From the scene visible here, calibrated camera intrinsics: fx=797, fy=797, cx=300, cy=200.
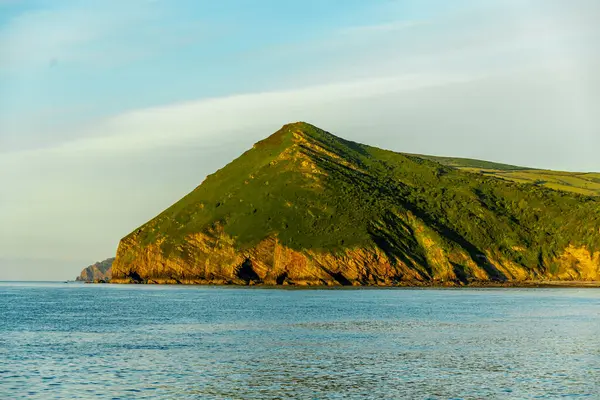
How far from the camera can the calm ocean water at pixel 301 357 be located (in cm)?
4459

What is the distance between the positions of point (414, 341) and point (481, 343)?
588 cm

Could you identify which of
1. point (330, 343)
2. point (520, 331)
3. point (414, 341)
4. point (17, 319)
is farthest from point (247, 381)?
point (17, 319)

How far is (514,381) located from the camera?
4769 centimetres

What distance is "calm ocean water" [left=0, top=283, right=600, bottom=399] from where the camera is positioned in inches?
1756

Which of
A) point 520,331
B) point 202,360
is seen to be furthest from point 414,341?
point 202,360

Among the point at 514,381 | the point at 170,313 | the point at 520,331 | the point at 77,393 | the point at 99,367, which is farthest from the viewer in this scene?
the point at 170,313

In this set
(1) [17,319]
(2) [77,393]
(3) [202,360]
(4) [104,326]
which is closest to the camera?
(2) [77,393]

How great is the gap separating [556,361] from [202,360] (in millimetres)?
25344

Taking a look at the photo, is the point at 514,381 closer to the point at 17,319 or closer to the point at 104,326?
the point at 104,326

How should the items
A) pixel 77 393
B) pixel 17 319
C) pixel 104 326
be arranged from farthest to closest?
pixel 17 319
pixel 104 326
pixel 77 393

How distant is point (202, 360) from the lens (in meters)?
57.3

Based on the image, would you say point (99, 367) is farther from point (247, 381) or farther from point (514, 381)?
point (514, 381)

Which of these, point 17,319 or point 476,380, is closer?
point 476,380

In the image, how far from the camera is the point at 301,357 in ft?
195
